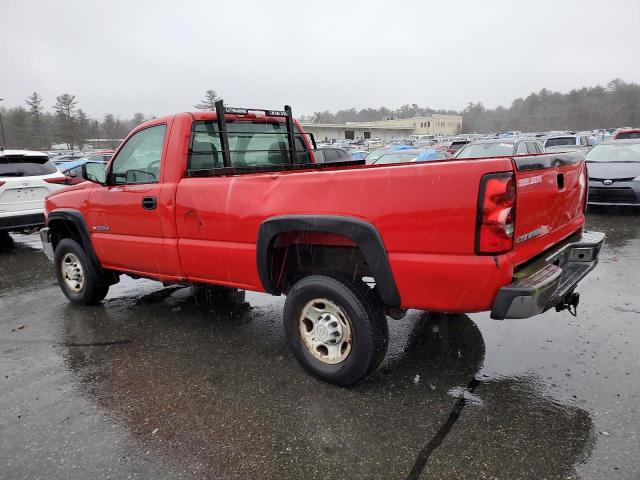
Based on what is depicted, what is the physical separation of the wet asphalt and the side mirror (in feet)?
4.83

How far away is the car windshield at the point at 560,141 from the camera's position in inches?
710

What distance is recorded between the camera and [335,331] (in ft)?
10.4

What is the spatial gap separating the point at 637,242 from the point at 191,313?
265 inches

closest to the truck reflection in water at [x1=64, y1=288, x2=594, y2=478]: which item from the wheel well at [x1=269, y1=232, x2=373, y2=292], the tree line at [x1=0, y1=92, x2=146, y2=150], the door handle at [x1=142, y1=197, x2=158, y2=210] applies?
the wheel well at [x1=269, y1=232, x2=373, y2=292]

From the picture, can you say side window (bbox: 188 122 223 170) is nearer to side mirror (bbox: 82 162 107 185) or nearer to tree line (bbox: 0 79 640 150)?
side mirror (bbox: 82 162 107 185)

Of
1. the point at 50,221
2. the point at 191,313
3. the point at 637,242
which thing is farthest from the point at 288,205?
the point at 637,242

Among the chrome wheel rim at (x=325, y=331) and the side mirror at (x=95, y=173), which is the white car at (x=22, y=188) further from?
the chrome wheel rim at (x=325, y=331)

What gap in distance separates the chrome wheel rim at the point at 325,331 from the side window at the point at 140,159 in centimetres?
194

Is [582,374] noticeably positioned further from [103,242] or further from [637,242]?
[637,242]

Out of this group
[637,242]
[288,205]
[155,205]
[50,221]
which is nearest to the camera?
[288,205]

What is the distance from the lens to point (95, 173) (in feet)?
15.2

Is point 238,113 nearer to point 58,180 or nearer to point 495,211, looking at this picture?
point 495,211

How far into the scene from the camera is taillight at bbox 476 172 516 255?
7.91 feet

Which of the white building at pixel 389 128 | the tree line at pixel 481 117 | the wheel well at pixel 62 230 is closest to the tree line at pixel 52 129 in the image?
the tree line at pixel 481 117
